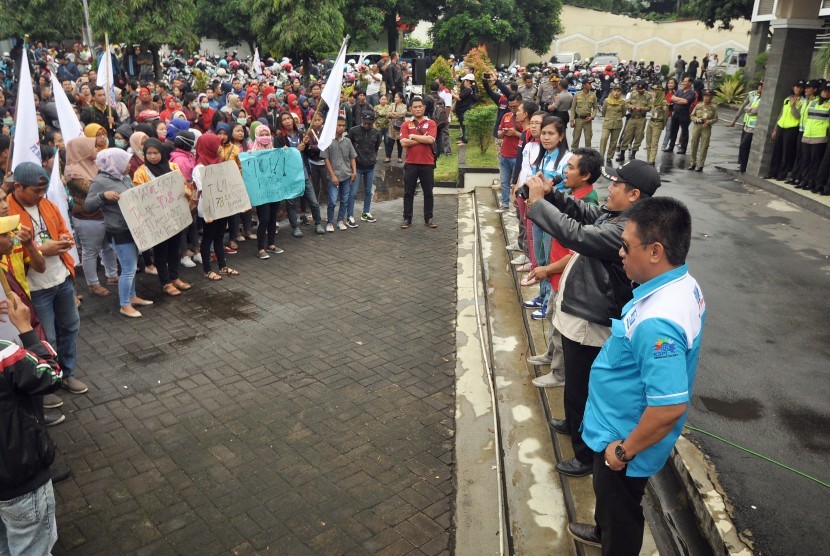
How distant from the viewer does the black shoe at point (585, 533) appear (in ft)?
11.7

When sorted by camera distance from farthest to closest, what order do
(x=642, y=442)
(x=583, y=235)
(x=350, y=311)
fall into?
(x=350, y=311) < (x=583, y=235) < (x=642, y=442)

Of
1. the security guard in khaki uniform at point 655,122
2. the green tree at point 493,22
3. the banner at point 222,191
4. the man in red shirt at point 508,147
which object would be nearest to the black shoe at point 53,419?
the banner at point 222,191

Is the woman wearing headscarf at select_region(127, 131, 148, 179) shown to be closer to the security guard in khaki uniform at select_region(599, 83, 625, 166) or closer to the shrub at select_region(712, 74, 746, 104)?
the security guard in khaki uniform at select_region(599, 83, 625, 166)

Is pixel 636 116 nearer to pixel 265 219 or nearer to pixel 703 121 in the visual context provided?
pixel 703 121

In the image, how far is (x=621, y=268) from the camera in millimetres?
3754

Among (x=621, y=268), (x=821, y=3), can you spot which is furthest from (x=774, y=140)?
(x=621, y=268)

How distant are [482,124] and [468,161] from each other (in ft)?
4.50

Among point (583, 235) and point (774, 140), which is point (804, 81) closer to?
point (774, 140)

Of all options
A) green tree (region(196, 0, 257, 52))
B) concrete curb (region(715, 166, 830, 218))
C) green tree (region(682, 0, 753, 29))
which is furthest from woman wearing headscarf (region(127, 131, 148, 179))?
green tree (region(196, 0, 257, 52))

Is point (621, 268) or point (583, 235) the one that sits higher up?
point (583, 235)

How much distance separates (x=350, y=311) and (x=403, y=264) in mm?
1829

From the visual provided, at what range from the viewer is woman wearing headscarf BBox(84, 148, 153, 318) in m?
6.50

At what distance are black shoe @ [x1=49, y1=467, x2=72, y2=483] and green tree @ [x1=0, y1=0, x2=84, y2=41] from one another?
32.7 meters

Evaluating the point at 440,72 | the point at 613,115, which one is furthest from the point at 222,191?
the point at 440,72
